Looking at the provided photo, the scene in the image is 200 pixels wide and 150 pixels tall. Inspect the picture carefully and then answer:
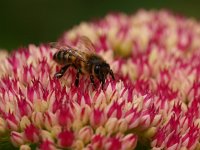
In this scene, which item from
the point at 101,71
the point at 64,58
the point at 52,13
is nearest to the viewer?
the point at 101,71

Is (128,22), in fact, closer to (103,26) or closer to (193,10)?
(103,26)

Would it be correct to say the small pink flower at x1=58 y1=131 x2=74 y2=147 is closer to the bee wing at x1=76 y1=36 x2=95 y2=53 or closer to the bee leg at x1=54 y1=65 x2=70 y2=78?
the bee leg at x1=54 y1=65 x2=70 y2=78

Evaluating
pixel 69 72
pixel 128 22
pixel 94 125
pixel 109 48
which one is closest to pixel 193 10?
pixel 128 22

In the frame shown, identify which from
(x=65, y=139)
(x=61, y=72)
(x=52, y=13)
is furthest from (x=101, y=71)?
(x=52, y=13)

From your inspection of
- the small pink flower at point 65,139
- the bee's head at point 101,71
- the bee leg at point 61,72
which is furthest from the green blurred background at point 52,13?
the small pink flower at point 65,139

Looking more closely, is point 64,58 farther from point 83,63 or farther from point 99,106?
point 99,106

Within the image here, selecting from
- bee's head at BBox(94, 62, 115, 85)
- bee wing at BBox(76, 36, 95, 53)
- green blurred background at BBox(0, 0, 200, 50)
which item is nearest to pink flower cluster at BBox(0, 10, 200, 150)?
bee's head at BBox(94, 62, 115, 85)
